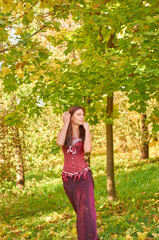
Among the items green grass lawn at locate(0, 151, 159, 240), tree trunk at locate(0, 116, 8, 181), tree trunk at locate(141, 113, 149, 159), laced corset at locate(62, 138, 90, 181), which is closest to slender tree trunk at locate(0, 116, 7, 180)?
tree trunk at locate(0, 116, 8, 181)

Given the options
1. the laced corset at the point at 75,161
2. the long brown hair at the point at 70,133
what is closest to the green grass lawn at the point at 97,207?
the laced corset at the point at 75,161

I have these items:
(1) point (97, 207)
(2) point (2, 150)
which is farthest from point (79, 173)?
(2) point (2, 150)

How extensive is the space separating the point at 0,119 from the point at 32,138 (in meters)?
2.98

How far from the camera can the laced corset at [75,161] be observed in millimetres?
3730

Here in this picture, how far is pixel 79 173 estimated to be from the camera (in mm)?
3713

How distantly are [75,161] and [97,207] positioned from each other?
427 cm

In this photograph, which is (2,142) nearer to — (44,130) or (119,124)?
(44,130)

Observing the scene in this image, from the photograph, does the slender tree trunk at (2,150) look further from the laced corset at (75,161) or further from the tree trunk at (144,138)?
the tree trunk at (144,138)

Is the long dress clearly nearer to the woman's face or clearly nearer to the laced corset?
the laced corset

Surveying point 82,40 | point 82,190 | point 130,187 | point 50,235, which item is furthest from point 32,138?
point 82,190

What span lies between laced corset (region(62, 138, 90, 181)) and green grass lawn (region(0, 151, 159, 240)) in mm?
1516

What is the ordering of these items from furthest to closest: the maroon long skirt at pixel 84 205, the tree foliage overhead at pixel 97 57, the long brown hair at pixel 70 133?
the tree foliage overhead at pixel 97 57, the long brown hair at pixel 70 133, the maroon long skirt at pixel 84 205

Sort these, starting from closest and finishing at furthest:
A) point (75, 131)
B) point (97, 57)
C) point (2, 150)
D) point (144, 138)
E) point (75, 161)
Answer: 1. point (75, 161)
2. point (75, 131)
3. point (97, 57)
4. point (2, 150)
5. point (144, 138)

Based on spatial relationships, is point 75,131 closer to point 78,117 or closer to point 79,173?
point 78,117
